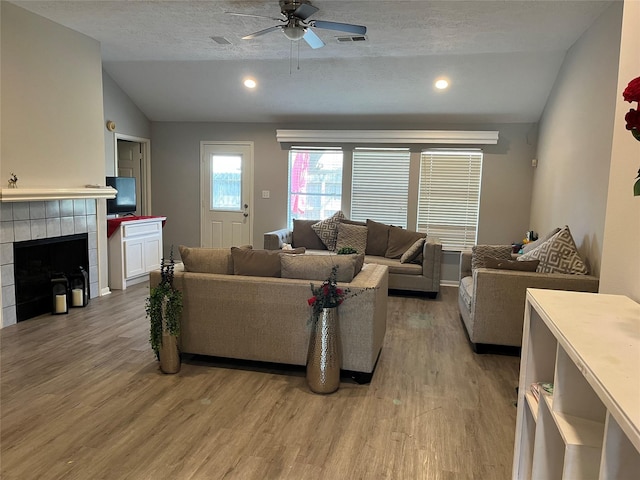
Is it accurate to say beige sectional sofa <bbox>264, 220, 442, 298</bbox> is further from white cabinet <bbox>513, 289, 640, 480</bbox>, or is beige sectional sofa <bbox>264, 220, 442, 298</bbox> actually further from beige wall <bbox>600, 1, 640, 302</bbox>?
white cabinet <bbox>513, 289, 640, 480</bbox>

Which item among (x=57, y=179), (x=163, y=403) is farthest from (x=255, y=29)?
(x=163, y=403)

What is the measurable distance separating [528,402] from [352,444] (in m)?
1.05

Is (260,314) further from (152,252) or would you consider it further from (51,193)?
(152,252)

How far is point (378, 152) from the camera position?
260 inches

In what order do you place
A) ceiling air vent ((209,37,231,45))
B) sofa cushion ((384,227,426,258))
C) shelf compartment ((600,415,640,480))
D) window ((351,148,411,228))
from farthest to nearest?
window ((351,148,411,228)) < sofa cushion ((384,227,426,258)) < ceiling air vent ((209,37,231,45)) < shelf compartment ((600,415,640,480))

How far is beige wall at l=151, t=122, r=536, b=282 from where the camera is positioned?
6.18 m

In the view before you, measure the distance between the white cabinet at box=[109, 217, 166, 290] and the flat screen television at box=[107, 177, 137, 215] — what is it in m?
0.38

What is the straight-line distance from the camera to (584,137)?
400cm

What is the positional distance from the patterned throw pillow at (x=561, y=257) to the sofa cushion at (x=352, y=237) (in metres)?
2.53

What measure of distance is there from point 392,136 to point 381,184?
718 mm

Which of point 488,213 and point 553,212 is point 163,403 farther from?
point 488,213

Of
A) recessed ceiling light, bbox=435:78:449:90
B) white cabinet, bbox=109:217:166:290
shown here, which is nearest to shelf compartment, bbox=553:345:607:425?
recessed ceiling light, bbox=435:78:449:90

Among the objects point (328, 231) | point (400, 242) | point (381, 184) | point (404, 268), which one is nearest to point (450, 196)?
point (381, 184)

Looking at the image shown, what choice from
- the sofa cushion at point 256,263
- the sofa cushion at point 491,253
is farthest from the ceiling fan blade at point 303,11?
the sofa cushion at point 491,253
